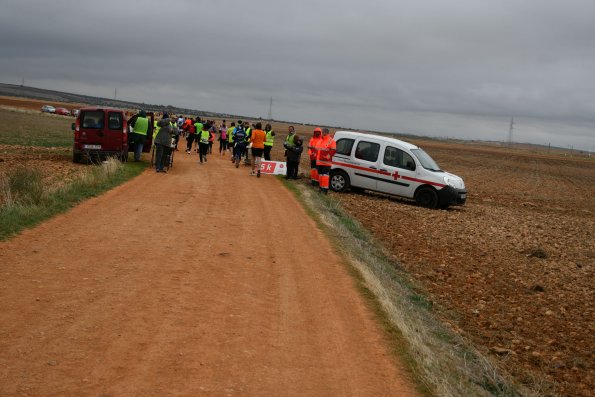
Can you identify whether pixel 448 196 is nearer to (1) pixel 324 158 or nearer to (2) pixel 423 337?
(1) pixel 324 158

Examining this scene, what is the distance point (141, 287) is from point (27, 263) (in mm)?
1683

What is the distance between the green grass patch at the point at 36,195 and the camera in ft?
33.4

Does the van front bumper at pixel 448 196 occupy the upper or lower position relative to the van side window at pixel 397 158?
lower

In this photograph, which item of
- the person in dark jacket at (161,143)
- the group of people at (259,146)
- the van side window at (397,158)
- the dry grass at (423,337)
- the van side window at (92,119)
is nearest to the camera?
the dry grass at (423,337)

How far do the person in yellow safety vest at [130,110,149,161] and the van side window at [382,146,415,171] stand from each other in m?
8.41

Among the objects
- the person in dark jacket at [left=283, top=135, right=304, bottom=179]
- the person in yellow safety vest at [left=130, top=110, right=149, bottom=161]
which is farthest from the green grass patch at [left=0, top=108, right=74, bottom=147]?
the person in dark jacket at [left=283, top=135, right=304, bottom=179]

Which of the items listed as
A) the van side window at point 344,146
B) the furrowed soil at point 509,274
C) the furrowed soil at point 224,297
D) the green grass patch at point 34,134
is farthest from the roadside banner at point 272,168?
the green grass patch at point 34,134

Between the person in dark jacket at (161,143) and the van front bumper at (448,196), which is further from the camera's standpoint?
the person in dark jacket at (161,143)

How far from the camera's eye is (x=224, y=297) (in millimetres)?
7258

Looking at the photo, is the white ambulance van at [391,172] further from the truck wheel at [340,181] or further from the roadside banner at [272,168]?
the roadside banner at [272,168]

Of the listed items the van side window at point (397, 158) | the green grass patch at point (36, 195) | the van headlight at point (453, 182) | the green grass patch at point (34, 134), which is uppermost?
the van side window at point (397, 158)

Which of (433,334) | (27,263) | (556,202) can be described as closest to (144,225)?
(27,263)

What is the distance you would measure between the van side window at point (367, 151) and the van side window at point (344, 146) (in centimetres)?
27

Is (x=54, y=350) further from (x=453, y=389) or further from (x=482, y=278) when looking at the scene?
(x=482, y=278)
